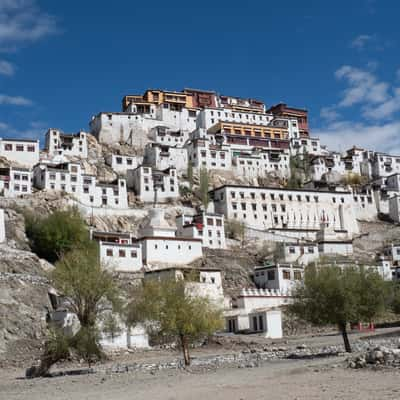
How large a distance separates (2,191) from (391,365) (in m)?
54.5

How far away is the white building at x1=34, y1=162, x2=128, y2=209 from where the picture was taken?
74.3m

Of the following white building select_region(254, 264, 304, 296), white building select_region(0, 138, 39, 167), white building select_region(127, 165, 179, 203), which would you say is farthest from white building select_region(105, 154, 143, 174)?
white building select_region(254, 264, 304, 296)

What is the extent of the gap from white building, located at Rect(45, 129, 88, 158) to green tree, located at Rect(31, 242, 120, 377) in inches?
2069

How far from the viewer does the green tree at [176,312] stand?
1342 inches

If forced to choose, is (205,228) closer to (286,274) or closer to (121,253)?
(286,274)

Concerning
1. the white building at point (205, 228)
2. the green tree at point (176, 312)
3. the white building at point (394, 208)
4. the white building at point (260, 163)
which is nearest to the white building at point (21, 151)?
the white building at point (205, 228)

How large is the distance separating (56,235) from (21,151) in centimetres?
2524

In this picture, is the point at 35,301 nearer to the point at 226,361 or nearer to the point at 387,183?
the point at 226,361

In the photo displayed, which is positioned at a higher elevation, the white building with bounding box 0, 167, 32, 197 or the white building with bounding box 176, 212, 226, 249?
the white building with bounding box 0, 167, 32, 197

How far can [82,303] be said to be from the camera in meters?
34.4

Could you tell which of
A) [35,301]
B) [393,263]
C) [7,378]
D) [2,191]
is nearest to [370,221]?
[393,263]

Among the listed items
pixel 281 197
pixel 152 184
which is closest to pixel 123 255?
pixel 152 184

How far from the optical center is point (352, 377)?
2319 centimetres

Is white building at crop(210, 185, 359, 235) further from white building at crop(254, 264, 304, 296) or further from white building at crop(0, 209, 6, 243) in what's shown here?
white building at crop(0, 209, 6, 243)
